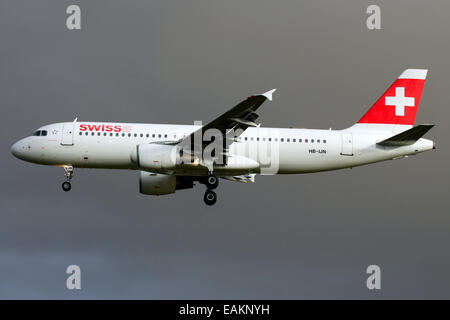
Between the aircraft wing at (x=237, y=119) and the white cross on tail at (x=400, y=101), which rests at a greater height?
the white cross on tail at (x=400, y=101)

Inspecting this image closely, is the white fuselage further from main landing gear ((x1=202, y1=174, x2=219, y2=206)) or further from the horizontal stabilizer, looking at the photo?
main landing gear ((x1=202, y1=174, x2=219, y2=206))

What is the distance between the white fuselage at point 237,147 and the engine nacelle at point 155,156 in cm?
99

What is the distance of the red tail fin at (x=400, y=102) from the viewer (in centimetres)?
5947

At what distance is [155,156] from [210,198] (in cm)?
452

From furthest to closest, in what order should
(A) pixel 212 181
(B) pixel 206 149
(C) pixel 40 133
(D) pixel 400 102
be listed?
1. (D) pixel 400 102
2. (C) pixel 40 133
3. (A) pixel 212 181
4. (B) pixel 206 149

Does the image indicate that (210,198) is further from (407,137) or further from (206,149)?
(407,137)

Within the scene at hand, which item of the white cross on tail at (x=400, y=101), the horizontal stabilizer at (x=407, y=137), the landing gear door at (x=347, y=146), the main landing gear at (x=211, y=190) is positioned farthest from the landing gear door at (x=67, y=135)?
the white cross on tail at (x=400, y=101)

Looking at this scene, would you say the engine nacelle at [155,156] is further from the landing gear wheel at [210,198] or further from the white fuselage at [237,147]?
the landing gear wheel at [210,198]

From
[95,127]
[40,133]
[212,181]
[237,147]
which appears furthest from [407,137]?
[40,133]

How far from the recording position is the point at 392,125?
195 feet

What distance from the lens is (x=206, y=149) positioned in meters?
54.7
